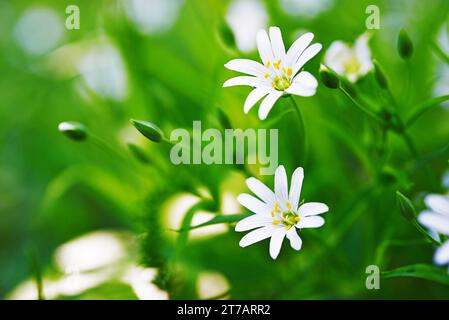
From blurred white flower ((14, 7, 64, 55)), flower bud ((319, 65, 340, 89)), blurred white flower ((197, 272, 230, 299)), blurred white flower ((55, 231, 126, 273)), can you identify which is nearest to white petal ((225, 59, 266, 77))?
flower bud ((319, 65, 340, 89))

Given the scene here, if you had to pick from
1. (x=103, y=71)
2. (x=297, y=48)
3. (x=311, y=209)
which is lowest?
(x=311, y=209)

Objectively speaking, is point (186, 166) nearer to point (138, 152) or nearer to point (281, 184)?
point (138, 152)

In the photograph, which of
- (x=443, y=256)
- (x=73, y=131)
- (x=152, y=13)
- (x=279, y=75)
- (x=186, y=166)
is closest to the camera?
(x=443, y=256)

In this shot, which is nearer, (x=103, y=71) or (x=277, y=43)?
(x=277, y=43)

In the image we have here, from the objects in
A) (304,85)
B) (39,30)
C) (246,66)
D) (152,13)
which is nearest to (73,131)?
(246,66)

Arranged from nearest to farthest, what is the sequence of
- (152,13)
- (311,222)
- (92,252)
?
1. (311,222)
2. (92,252)
3. (152,13)

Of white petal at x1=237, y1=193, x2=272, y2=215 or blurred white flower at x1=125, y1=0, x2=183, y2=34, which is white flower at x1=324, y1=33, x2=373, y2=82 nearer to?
white petal at x1=237, y1=193, x2=272, y2=215

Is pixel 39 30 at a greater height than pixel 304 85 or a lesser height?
greater
